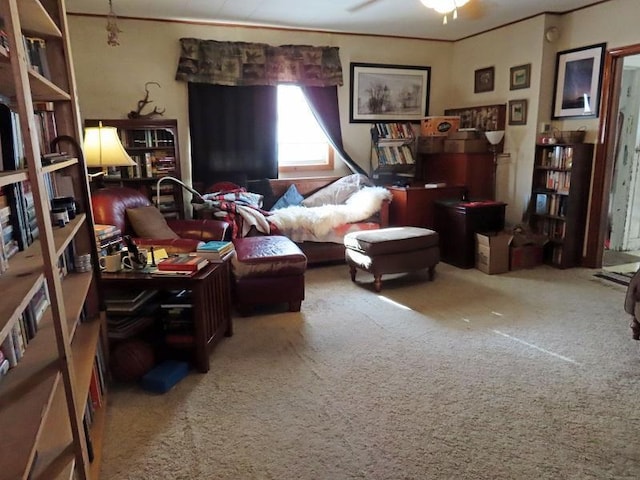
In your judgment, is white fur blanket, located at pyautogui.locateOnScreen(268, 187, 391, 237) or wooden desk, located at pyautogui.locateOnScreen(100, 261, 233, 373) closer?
wooden desk, located at pyautogui.locateOnScreen(100, 261, 233, 373)

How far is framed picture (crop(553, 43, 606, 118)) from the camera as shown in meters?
4.15

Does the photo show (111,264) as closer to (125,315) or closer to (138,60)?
(125,315)

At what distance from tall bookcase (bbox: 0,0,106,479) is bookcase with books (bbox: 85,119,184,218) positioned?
214cm

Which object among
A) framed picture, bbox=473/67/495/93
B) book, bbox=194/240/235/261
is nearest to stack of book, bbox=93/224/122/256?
book, bbox=194/240/235/261

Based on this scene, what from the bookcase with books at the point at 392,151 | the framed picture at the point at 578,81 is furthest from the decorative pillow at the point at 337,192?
the framed picture at the point at 578,81

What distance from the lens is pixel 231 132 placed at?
4863 millimetres

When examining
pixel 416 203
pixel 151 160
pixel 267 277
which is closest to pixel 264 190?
pixel 151 160

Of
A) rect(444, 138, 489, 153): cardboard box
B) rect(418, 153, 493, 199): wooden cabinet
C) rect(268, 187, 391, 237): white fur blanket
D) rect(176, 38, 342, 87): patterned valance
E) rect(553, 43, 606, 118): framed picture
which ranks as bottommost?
rect(268, 187, 391, 237): white fur blanket

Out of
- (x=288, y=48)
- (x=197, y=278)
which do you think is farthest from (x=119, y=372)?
(x=288, y=48)

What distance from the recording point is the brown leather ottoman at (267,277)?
3.19m

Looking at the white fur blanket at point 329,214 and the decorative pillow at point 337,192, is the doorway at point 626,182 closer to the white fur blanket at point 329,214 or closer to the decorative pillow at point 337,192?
the white fur blanket at point 329,214

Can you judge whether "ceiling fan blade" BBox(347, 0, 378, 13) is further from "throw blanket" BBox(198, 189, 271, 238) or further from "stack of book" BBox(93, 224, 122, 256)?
"stack of book" BBox(93, 224, 122, 256)

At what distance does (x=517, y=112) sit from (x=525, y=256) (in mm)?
Answer: 1530

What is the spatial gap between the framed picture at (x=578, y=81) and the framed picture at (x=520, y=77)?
0.85ft
